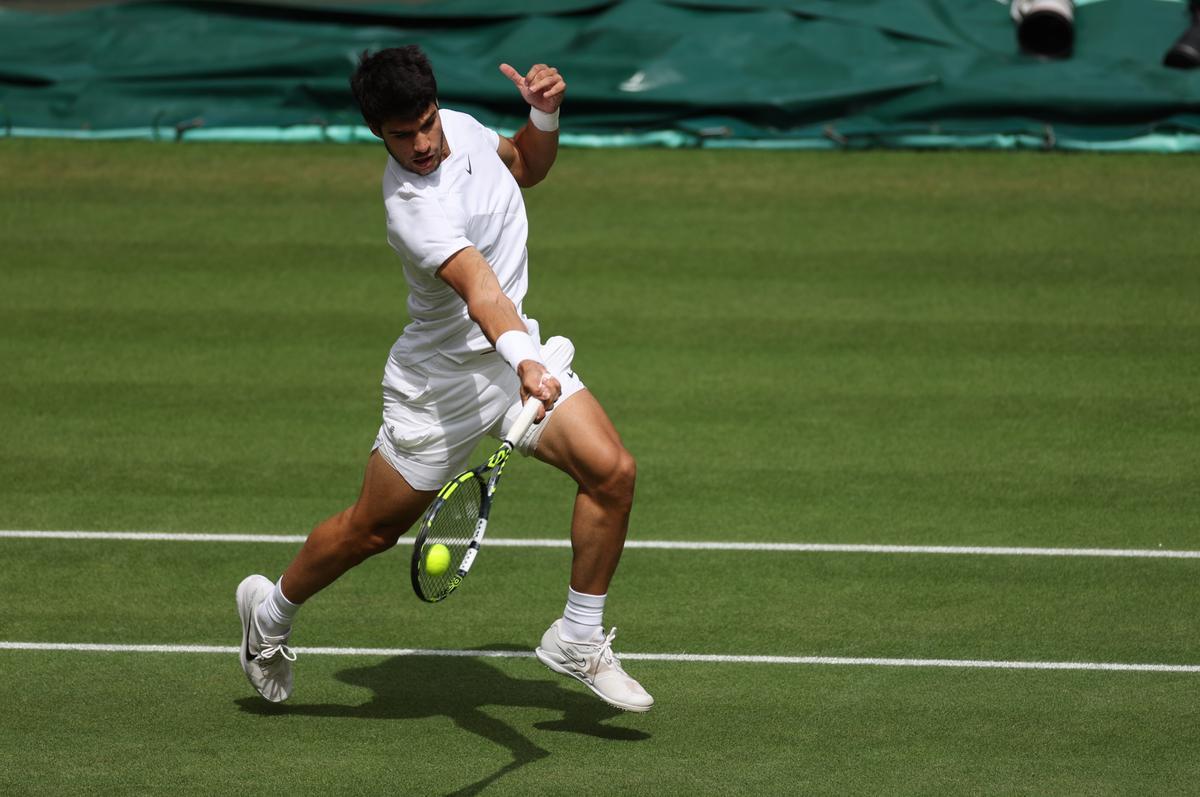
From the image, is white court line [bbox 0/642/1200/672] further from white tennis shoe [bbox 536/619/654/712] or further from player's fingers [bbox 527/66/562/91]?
player's fingers [bbox 527/66/562/91]

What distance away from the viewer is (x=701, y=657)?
6992 millimetres

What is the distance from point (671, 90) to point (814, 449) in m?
6.39

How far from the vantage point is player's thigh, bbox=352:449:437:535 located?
246 inches

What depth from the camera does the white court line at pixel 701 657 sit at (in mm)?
6836

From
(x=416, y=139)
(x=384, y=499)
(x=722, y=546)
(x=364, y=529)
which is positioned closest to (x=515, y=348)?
(x=416, y=139)

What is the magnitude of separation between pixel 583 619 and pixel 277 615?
1243mm

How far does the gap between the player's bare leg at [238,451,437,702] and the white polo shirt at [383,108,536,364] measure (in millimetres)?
521

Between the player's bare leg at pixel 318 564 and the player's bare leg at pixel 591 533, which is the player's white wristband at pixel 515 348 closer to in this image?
the player's bare leg at pixel 591 533

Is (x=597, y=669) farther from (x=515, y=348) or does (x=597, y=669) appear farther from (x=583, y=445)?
(x=515, y=348)

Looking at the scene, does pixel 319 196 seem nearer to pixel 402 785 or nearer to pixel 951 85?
pixel 951 85

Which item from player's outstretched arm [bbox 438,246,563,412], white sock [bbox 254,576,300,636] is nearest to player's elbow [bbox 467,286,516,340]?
player's outstretched arm [bbox 438,246,563,412]

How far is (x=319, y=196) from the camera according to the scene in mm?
14328

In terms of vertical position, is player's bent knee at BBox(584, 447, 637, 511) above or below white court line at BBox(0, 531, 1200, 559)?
above

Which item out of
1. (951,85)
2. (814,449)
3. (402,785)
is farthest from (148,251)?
(402,785)
